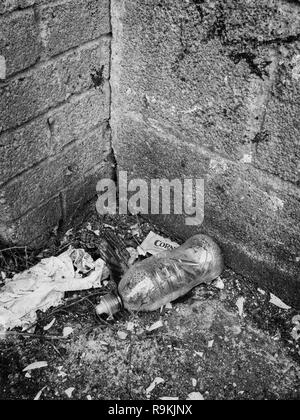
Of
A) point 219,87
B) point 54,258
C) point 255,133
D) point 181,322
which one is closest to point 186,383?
point 181,322

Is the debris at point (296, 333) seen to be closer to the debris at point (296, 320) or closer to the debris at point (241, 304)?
the debris at point (296, 320)

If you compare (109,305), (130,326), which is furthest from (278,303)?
(109,305)

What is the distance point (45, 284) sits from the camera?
2.42 meters

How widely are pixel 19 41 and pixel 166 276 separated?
1.50 meters

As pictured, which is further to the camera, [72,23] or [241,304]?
[241,304]

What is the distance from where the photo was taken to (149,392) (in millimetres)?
2088

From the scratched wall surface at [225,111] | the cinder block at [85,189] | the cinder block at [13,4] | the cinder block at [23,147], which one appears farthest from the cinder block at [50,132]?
the cinder block at [13,4]

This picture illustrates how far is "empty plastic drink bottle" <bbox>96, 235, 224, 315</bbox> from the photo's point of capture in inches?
95.0

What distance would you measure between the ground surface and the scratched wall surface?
0.29 meters

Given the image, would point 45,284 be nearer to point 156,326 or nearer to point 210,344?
point 156,326

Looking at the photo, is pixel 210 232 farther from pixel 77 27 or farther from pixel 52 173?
pixel 77 27

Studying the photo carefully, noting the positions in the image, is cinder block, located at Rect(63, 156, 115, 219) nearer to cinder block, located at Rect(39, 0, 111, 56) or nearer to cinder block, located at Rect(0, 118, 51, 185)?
cinder block, located at Rect(0, 118, 51, 185)

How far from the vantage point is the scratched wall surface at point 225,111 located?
1848 millimetres

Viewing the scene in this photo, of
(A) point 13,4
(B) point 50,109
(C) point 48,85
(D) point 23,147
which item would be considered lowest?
(D) point 23,147
